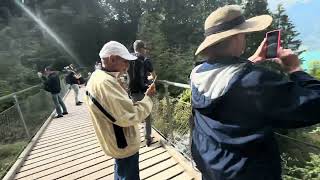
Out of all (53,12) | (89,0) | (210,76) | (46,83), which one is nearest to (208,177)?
(210,76)

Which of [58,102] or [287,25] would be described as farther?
[287,25]

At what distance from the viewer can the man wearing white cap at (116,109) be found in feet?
7.69

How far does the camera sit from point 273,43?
1.47 metres

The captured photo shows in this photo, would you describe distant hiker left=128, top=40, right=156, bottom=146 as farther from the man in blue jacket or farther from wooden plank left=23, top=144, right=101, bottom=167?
the man in blue jacket

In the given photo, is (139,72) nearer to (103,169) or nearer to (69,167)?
(103,169)

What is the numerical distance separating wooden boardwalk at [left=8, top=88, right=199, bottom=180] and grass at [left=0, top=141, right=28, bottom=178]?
192 millimetres

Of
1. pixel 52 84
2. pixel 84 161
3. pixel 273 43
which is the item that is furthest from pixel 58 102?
pixel 273 43

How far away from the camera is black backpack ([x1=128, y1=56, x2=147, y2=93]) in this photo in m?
4.50

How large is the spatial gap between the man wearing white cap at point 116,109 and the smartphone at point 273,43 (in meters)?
1.18

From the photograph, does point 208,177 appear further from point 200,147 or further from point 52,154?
point 52,154

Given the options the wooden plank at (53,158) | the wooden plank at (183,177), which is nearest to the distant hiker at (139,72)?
the wooden plank at (183,177)

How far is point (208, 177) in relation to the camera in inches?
69.2

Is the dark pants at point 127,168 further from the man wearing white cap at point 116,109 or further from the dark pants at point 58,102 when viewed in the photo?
the dark pants at point 58,102

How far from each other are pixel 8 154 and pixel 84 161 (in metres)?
1.61
